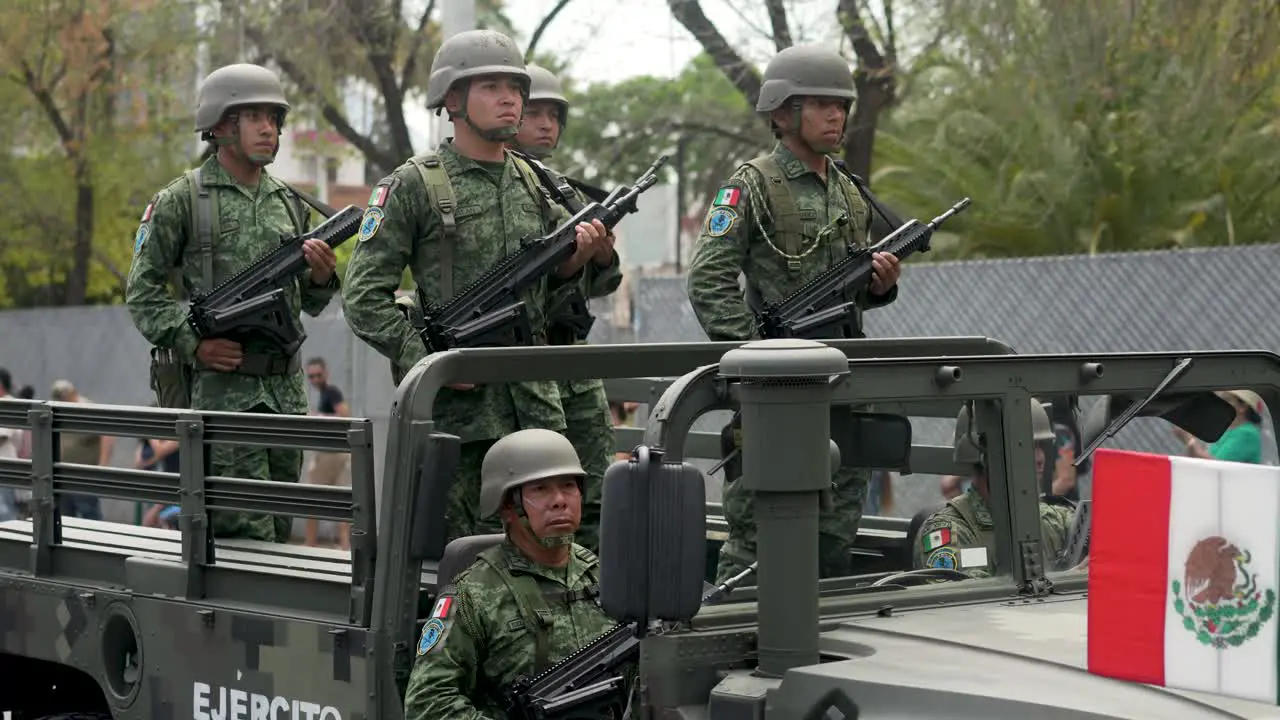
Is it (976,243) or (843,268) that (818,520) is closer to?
(843,268)

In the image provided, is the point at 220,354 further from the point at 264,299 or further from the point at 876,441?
the point at 876,441

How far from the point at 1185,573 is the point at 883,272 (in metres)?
2.97

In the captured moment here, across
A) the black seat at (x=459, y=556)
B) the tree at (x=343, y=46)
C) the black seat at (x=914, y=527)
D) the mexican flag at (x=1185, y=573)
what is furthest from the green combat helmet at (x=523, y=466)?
the tree at (x=343, y=46)

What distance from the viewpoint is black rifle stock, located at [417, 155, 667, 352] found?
5.75 metres

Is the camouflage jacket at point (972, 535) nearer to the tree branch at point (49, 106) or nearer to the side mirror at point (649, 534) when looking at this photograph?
the side mirror at point (649, 534)

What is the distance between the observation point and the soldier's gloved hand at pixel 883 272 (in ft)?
21.0

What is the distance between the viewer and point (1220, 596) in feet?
11.4

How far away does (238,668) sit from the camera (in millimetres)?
4777

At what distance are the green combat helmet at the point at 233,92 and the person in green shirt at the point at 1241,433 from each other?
3157 millimetres

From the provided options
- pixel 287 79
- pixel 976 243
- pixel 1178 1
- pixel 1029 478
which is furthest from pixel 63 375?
pixel 1029 478

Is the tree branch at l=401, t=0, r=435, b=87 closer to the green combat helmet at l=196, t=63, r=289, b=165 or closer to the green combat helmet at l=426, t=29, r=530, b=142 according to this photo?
the green combat helmet at l=196, t=63, r=289, b=165

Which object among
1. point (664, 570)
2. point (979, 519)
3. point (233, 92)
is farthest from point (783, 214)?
point (664, 570)

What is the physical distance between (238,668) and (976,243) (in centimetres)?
1364

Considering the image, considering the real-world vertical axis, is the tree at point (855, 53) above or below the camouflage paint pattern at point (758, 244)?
above
